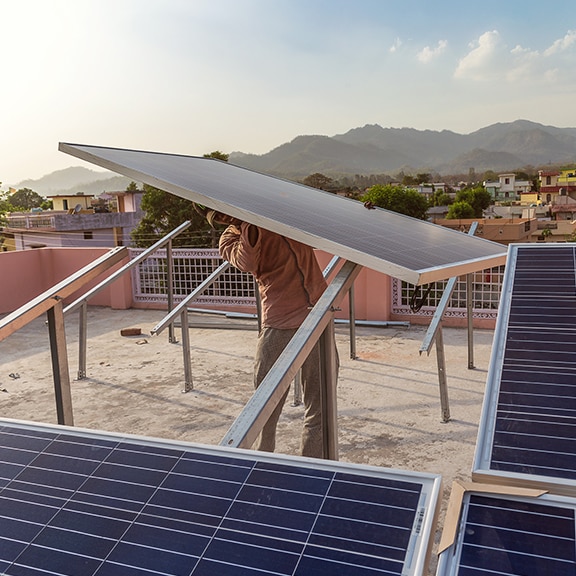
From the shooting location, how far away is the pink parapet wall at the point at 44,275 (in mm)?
9070

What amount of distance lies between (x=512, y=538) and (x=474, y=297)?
6.32m

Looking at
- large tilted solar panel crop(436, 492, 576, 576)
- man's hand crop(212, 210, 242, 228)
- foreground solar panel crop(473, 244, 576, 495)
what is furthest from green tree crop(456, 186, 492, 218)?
large tilted solar panel crop(436, 492, 576, 576)

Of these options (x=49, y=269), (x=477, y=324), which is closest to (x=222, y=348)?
(x=477, y=324)

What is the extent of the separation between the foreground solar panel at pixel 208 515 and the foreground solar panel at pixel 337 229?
0.87m

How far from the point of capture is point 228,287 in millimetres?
8406

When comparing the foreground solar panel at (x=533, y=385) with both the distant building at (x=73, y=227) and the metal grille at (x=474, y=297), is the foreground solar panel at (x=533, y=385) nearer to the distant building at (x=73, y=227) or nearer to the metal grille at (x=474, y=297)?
the metal grille at (x=474, y=297)

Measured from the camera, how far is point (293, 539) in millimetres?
1108

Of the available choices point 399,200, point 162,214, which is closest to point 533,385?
point 162,214

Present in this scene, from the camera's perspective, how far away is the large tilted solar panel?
101 centimetres

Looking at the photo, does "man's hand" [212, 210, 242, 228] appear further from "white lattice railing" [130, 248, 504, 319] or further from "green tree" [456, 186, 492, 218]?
"green tree" [456, 186, 492, 218]

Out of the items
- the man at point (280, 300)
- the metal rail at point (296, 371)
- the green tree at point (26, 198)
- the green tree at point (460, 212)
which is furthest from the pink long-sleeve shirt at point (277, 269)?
the green tree at point (26, 198)

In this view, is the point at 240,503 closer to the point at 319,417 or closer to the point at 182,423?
the point at 319,417

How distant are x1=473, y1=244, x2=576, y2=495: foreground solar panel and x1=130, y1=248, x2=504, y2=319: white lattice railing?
14.7 feet

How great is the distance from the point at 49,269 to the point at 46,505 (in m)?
9.33
